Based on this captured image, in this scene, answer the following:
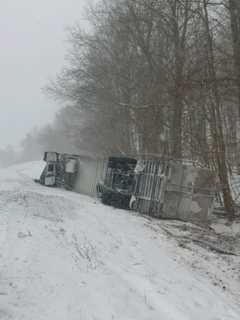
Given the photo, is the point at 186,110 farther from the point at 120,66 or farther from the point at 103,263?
the point at 120,66

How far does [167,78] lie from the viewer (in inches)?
485

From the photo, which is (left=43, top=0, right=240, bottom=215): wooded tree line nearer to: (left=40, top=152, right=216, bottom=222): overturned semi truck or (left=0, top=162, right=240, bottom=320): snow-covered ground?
(left=40, top=152, right=216, bottom=222): overturned semi truck

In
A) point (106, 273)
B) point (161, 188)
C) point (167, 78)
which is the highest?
point (167, 78)

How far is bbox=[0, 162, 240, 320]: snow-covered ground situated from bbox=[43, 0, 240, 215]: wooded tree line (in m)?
4.22

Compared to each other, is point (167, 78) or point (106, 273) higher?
point (167, 78)

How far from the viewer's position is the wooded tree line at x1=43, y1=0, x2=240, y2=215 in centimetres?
1117

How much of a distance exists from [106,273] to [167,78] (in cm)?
829

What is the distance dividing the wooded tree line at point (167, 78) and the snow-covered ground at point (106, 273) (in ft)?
13.9

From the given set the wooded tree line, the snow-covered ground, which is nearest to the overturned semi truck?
the wooded tree line

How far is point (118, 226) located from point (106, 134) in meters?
16.7

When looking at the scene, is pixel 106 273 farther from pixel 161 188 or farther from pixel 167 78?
pixel 167 78

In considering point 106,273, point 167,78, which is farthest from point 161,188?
point 106,273

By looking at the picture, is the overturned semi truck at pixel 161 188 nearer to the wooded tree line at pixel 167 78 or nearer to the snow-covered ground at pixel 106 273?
the wooded tree line at pixel 167 78

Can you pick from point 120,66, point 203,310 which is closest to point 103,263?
point 203,310
